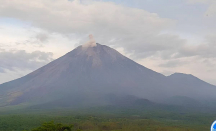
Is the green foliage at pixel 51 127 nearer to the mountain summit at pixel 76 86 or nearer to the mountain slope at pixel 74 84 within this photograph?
the mountain summit at pixel 76 86

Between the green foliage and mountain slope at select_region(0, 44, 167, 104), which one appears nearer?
the green foliage

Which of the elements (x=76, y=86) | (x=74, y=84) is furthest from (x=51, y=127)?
(x=74, y=84)

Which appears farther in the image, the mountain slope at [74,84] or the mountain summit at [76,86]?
the mountain slope at [74,84]

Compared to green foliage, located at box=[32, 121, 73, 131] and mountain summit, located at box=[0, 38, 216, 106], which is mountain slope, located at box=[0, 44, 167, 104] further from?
green foliage, located at box=[32, 121, 73, 131]

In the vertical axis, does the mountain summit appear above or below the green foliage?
above

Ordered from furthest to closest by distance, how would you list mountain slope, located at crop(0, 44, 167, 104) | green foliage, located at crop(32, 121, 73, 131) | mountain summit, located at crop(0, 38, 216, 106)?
1. mountain slope, located at crop(0, 44, 167, 104)
2. mountain summit, located at crop(0, 38, 216, 106)
3. green foliage, located at crop(32, 121, 73, 131)

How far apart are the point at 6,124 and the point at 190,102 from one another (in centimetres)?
13487

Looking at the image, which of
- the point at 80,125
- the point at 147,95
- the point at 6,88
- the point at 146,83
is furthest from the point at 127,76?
the point at 80,125

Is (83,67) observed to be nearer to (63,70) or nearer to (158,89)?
(63,70)

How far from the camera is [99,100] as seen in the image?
469 feet

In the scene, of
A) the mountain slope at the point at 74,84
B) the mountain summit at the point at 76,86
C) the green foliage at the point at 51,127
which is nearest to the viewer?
the green foliage at the point at 51,127

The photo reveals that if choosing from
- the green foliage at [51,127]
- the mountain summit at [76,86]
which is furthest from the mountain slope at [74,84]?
the green foliage at [51,127]

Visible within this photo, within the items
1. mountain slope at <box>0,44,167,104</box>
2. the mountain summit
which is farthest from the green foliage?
mountain slope at <box>0,44,167,104</box>

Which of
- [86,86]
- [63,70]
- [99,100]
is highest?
[63,70]
